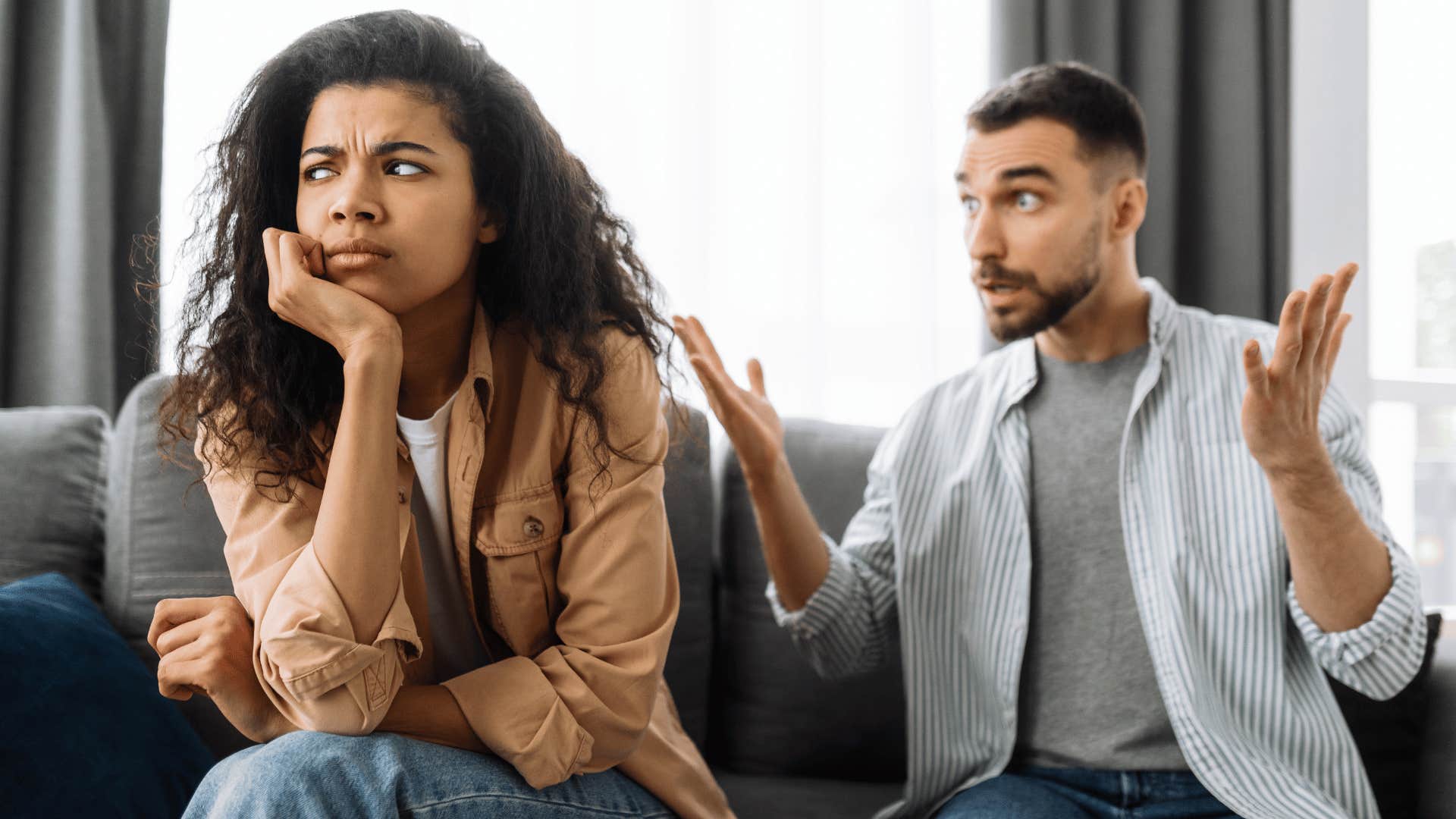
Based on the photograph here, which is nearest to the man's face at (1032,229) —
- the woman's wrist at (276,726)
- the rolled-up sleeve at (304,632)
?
the rolled-up sleeve at (304,632)

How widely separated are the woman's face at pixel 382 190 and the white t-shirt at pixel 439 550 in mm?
147

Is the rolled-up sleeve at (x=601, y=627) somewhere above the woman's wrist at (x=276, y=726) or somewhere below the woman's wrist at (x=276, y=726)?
above

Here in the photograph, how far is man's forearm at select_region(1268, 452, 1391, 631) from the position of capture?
133cm

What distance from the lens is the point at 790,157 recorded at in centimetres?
239

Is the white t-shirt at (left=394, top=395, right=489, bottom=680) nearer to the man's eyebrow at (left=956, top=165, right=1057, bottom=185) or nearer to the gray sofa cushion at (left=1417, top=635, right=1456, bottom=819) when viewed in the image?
the man's eyebrow at (left=956, top=165, right=1057, bottom=185)

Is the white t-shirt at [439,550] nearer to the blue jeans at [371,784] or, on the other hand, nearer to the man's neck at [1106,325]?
the blue jeans at [371,784]

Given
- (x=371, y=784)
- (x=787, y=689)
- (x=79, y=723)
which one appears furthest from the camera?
(x=787, y=689)

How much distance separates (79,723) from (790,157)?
1.63m

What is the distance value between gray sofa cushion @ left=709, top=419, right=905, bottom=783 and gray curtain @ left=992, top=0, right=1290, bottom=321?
1018 mm

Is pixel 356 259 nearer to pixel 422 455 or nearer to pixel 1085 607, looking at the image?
pixel 422 455

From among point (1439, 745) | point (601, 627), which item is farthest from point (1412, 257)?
point (601, 627)

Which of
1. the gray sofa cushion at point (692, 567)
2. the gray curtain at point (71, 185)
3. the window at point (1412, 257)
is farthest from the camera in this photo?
the window at point (1412, 257)

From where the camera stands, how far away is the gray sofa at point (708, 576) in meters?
1.63

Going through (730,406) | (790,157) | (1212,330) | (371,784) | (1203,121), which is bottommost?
(371,784)
